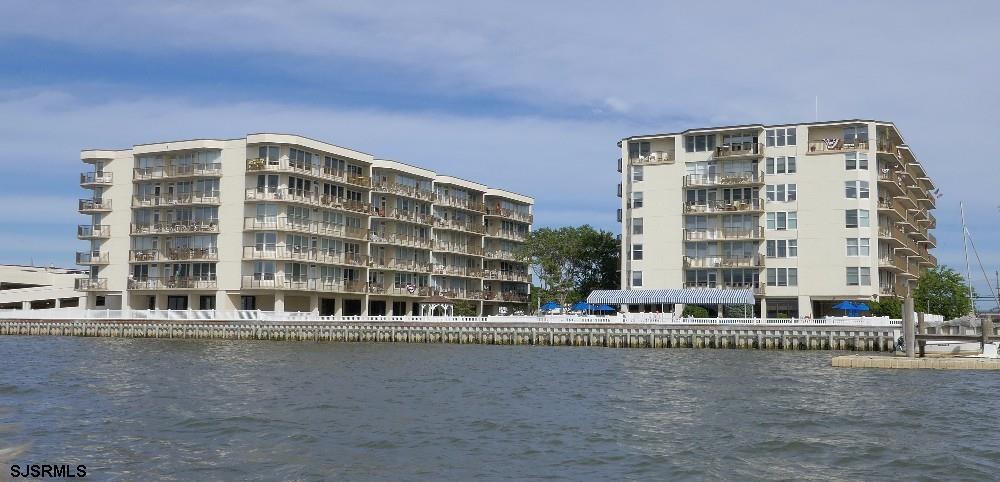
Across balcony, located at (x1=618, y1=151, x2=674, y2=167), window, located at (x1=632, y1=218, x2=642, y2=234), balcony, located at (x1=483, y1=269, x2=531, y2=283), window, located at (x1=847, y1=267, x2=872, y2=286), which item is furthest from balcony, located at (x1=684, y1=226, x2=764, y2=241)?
balcony, located at (x1=483, y1=269, x2=531, y2=283)

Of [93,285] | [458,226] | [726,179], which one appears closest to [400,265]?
[458,226]

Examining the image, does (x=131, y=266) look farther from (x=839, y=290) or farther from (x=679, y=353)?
(x=839, y=290)

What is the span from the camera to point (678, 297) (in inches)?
3423

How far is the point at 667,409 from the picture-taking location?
1214 inches

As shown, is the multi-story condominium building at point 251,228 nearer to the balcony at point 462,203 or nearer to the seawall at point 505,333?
the balcony at point 462,203

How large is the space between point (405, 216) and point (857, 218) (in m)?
48.4

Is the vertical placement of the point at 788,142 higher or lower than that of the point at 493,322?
higher

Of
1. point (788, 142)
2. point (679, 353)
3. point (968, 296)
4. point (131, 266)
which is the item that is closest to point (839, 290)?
point (788, 142)

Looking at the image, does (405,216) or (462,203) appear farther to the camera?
(462,203)

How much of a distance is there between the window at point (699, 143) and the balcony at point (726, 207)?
17.7 feet

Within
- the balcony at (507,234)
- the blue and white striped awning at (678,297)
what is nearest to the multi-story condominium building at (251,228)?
the balcony at (507,234)

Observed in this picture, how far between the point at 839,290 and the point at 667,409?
6216cm

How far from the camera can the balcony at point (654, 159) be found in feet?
310

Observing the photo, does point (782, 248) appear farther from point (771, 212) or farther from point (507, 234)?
point (507, 234)
